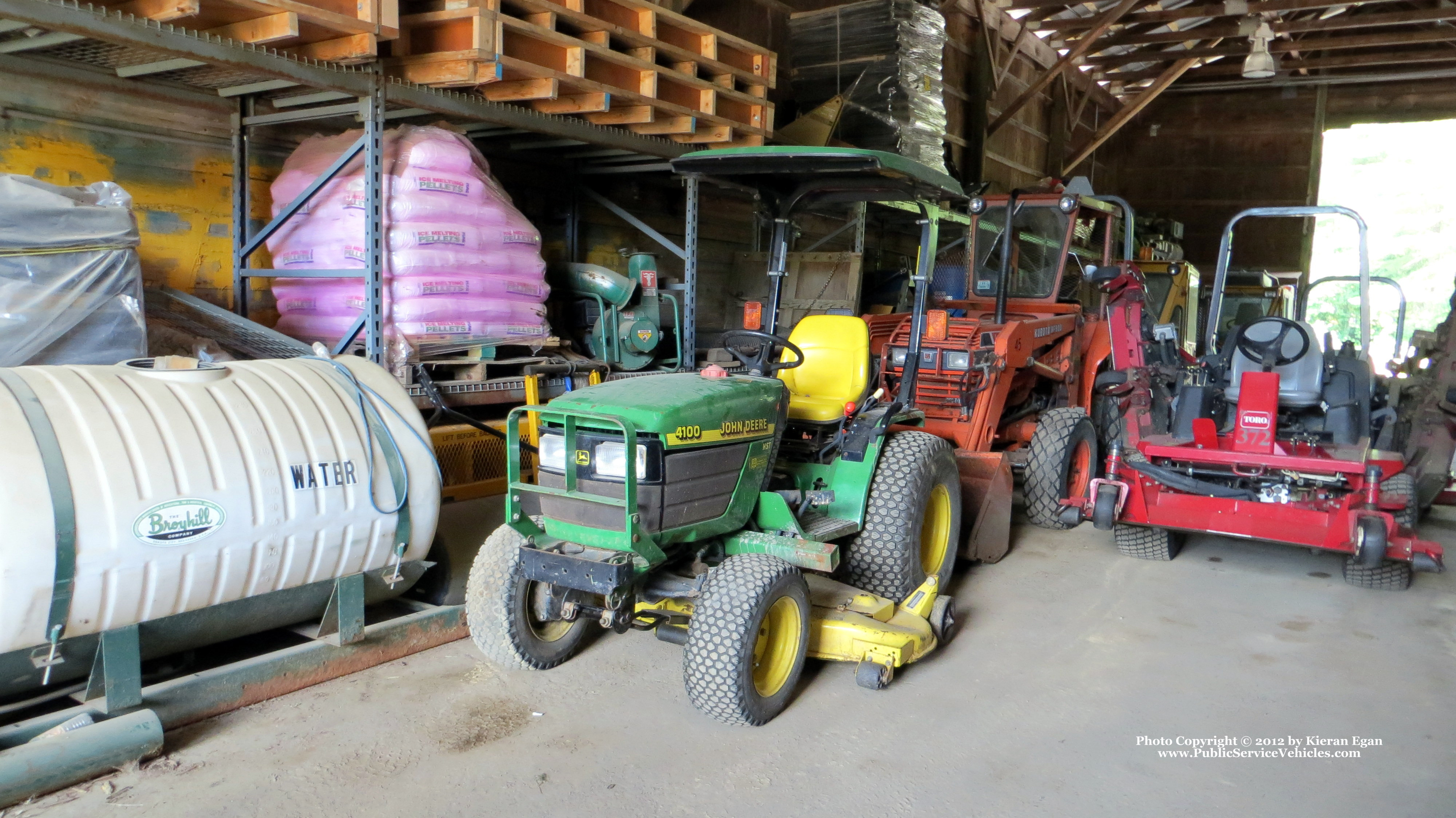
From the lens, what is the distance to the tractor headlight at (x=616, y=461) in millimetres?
3566

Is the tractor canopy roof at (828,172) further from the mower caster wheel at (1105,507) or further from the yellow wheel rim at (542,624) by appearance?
the yellow wheel rim at (542,624)

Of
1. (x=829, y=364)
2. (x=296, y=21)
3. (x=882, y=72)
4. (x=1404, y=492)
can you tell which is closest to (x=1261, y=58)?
(x=882, y=72)

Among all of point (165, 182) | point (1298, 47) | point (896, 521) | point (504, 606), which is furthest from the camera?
point (1298, 47)

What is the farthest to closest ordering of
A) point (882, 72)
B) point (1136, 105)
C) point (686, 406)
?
point (1136, 105), point (882, 72), point (686, 406)

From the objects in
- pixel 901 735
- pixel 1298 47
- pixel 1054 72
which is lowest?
pixel 901 735

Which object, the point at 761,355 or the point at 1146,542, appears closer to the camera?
the point at 761,355

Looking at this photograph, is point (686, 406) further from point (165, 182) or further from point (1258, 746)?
point (165, 182)

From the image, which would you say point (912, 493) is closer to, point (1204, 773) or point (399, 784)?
point (1204, 773)

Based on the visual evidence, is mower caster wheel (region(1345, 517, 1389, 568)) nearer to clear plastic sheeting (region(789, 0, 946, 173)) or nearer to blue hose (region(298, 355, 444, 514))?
blue hose (region(298, 355, 444, 514))

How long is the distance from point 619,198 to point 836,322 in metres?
4.09

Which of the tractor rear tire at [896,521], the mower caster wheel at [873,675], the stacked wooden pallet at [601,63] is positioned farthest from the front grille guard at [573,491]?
the stacked wooden pallet at [601,63]

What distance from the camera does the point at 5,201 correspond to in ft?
12.8

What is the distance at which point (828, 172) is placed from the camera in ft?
14.8

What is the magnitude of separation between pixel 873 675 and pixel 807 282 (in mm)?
6312
